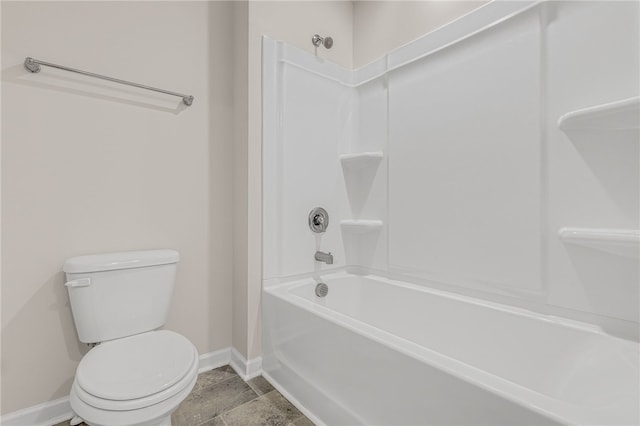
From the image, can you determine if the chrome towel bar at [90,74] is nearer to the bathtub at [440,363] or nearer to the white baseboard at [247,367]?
the bathtub at [440,363]

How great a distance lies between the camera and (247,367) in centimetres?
174

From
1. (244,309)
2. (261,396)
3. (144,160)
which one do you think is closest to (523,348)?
(261,396)

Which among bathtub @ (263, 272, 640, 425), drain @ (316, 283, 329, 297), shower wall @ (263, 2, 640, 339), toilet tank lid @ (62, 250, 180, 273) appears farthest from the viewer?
drain @ (316, 283, 329, 297)

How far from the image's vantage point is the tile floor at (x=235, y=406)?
139 centimetres

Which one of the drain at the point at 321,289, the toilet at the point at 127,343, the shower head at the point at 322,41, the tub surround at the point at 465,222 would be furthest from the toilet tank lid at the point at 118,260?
the shower head at the point at 322,41

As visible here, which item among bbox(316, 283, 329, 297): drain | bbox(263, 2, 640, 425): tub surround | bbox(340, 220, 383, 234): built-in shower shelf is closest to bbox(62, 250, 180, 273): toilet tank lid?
bbox(263, 2, 640, 425): tub surround

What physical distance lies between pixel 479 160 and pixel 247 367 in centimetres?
169

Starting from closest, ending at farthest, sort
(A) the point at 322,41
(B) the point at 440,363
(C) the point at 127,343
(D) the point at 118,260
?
(B) the point at 440,363
(C) the point at 127,343
(D) the point at 118,260
(A) the point at 322,41

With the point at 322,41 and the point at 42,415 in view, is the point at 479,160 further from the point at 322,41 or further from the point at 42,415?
the point at 42,415

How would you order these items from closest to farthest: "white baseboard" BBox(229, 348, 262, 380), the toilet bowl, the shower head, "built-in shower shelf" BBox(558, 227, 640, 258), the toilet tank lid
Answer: the toilet bowl < "built-in shower shelf" BBox(558, 227, 640, 258) < the toilet tank lid < "white baseboard" BBox(229, 348, 262, 380) < the shower head

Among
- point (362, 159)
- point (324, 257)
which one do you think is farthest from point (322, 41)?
point (324, 257)

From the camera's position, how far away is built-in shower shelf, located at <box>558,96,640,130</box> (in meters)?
1.02

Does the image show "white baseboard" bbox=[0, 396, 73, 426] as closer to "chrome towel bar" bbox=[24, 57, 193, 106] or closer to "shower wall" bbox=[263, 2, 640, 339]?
"shower wall" bbox=[263, 2, 640, 339]

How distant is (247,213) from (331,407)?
106 cm
